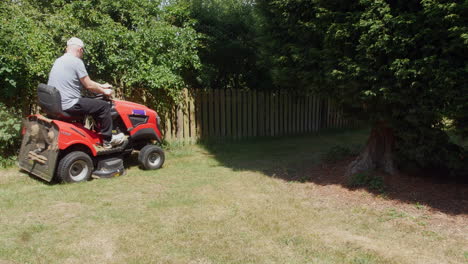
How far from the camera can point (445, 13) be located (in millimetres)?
4008

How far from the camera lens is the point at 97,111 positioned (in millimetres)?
5770

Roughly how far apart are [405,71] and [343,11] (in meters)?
1.35

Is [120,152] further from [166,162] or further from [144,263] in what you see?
[144,263]

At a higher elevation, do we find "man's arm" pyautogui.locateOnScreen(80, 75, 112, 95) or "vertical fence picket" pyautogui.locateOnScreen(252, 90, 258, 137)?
"man's arm" pyautogui.locateOnScreen(80, 75, 112, 95)

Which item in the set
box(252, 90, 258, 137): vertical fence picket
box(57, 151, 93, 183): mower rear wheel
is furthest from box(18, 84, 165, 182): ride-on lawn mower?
box(252, 90, 258, 137): vertical fence picket

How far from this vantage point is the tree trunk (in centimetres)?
588

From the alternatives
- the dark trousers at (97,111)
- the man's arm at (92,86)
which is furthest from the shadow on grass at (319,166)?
the man's arm at (92,86)

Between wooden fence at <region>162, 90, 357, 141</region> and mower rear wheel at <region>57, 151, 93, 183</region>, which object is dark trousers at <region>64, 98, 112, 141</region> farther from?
wooden fence at <region>162, 90, 357, 141</region>

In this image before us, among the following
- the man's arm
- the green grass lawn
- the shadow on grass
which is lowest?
the green grass lawn

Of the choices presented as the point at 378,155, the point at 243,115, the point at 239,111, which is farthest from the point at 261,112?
the point at 378,155

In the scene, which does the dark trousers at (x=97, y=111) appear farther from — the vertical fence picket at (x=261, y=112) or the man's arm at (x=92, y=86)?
the vertical fence picket at (x=261, y=112)

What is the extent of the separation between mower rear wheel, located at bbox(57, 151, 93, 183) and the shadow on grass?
265 centimetres

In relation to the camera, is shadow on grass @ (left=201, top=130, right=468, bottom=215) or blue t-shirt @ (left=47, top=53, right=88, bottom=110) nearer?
shadow on grass @ (left=201, top=130, right=468, bottom=215)

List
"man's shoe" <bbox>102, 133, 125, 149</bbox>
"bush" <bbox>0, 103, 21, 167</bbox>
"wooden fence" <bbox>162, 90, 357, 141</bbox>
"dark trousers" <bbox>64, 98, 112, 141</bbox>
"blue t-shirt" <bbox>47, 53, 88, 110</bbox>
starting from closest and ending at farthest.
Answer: "blue t-shirt" <bbox>47, 53, 88, 110</bbox> < "dark trousers" <bbox>64, 98, 112, 141</bbox> < "man's shoe" <bbox>102, 133, 125, 149</bbox> < "bush" <bbox>0, 103, 21, 167</bbox> < "wooden fence" <bbox>162, 90, 357, 141</bbox>
